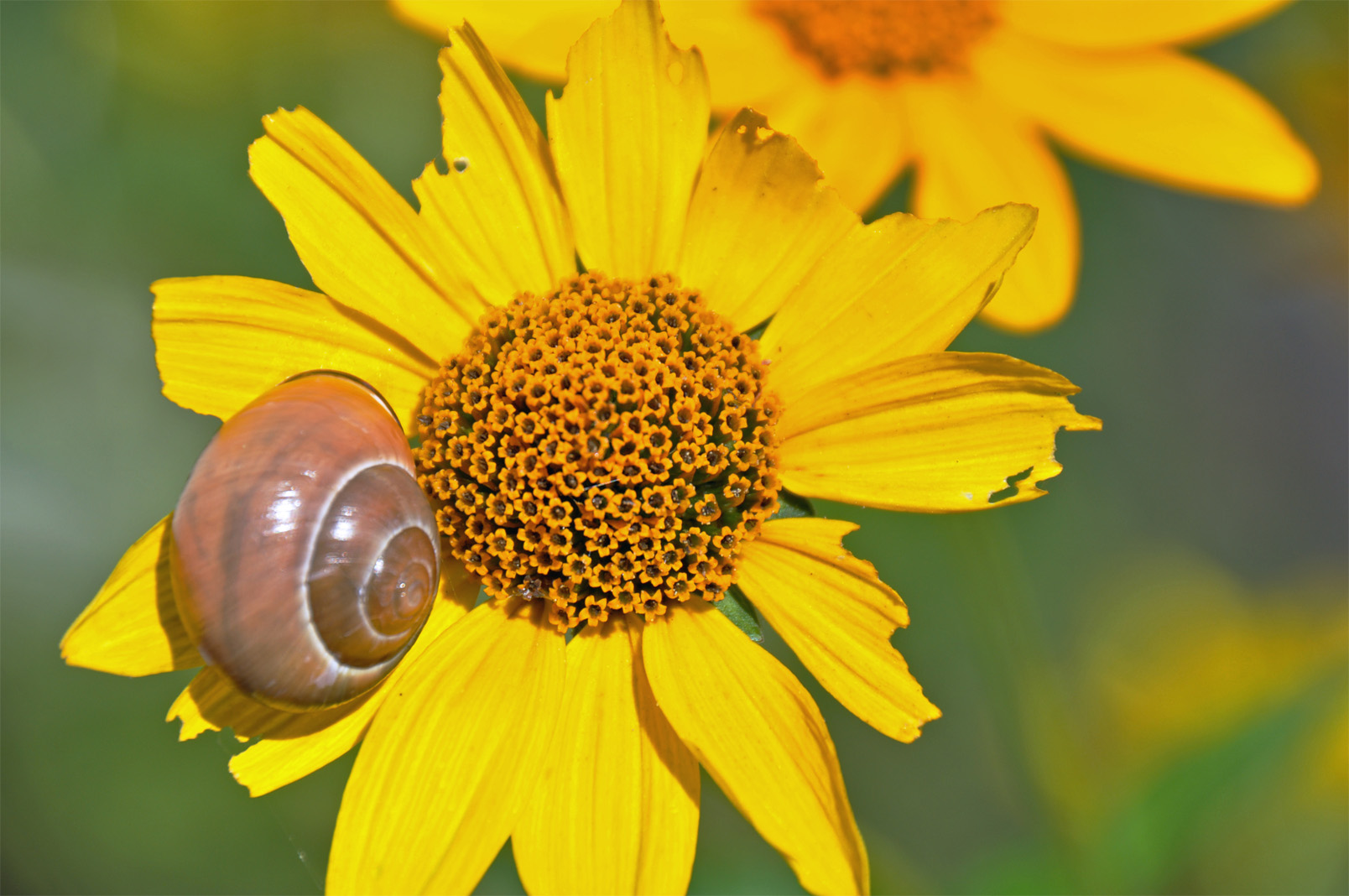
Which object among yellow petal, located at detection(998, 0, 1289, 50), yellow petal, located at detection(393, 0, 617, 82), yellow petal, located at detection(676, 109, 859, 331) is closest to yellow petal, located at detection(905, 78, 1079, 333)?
yellow petal, located at detection(998, 0, 1289, 50)

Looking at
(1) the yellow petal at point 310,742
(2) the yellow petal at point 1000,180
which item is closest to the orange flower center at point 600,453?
(1) the yellow petal at point 310,742

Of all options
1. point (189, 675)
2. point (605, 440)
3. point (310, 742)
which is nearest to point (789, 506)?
point (605, 440)

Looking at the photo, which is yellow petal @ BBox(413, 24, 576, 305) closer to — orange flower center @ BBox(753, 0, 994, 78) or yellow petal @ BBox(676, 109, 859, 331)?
yellow petal @ BBox(676, 109, 859, 331)

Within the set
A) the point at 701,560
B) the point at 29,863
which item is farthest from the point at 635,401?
the point at 29,863

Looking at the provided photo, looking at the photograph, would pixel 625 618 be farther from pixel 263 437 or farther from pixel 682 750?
pixel 263 437

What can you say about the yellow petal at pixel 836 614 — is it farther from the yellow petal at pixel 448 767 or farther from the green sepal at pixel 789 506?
the yellow petal at pixel 448 767
